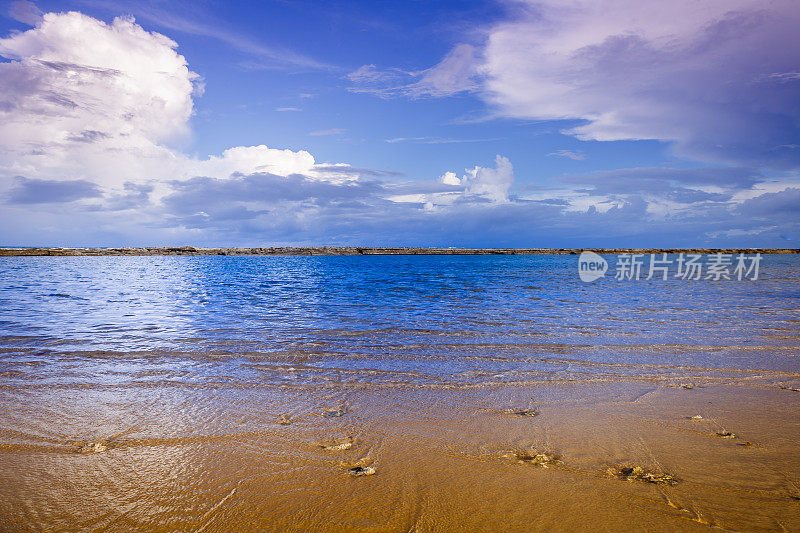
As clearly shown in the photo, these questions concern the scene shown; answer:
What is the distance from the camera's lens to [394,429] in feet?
15.8

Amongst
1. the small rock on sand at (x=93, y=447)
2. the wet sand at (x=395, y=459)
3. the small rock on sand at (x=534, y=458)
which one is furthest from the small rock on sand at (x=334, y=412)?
the small rock on sand at (x=93, y=447)

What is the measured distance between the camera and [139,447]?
14.0 feet

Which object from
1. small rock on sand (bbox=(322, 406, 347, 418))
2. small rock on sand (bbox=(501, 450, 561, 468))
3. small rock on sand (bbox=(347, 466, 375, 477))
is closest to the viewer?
small rock on sand (bbox=(347, 466, 375, 477))

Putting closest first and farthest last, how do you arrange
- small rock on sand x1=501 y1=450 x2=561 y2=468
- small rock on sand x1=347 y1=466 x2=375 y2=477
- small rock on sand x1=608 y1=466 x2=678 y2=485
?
small rock on sand x1=608 y1=466 x2=678 y2=485, small rock on sand x1=347 y1=466 x2=375 y2=477, small rock on sand x1=501 y1=450 x2=561 y2=468

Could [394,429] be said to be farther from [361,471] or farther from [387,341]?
[387,341]

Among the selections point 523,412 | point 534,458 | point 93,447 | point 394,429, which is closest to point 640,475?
point 534,458

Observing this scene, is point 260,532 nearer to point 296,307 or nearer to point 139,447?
point 139,447

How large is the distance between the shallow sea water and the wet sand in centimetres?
2

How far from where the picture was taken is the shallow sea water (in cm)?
325

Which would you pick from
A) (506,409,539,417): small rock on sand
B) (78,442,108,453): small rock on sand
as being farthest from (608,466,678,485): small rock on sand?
(78,442,108,453): small rock on sand

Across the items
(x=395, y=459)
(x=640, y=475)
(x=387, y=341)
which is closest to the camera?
(x=640, y=475)

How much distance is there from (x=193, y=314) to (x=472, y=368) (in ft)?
33.9

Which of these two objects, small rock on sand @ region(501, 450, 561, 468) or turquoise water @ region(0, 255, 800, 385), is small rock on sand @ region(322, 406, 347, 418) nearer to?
turquoise water @ region(0, 255, 800, 385)

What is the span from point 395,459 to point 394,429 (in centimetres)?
73
